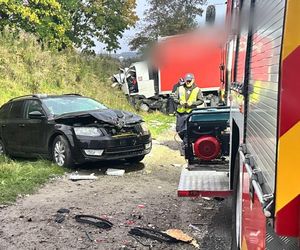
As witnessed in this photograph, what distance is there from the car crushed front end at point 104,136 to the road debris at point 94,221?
126 inches

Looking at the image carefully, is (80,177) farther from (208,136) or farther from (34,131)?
(208,136)

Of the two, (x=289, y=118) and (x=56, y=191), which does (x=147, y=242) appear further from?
(x=289, y=118)

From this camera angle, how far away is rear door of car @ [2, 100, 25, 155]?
35.5 feet

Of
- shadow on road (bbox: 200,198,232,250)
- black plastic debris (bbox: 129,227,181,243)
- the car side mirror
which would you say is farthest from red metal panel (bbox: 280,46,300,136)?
the car side mirror

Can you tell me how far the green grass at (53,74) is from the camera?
19422mm

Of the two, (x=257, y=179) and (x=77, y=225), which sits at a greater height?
(x=257, y=179)

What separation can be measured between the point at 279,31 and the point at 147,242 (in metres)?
3.75

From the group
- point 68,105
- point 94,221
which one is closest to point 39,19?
point 68,105

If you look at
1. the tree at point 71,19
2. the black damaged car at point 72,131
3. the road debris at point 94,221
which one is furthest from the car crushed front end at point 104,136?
the tree at point 71,19

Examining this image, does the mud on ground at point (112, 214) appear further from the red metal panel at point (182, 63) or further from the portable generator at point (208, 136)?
the red metal panel at point (182, 63)

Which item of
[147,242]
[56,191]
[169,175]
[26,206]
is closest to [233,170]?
[147,242]

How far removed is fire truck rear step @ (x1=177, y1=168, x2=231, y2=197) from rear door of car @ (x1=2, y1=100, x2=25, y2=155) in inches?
234

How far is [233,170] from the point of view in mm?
4562

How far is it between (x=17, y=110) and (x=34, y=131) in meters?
1.02
